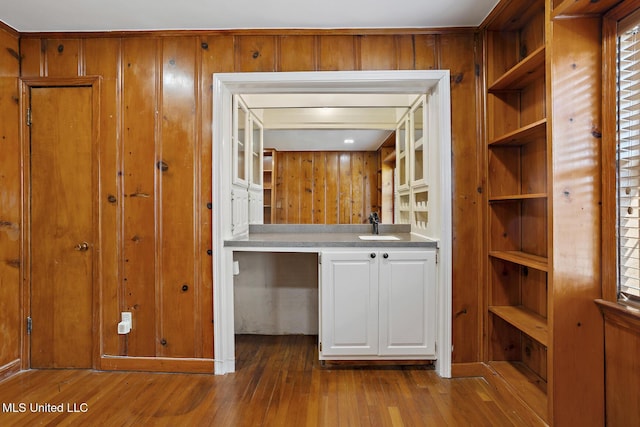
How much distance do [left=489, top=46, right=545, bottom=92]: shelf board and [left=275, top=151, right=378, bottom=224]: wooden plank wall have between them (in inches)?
45.9

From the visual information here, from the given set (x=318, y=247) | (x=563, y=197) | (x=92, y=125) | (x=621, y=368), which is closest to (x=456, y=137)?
(x=563, y=197)

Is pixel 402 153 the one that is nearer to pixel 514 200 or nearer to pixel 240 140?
pixel 514 200

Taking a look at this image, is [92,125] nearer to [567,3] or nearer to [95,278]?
[95,278]

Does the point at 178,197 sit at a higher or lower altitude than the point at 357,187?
lower

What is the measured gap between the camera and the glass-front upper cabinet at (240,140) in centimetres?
247

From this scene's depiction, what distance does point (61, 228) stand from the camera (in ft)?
7.63

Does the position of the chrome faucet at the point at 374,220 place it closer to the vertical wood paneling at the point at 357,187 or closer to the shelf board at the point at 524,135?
the vertical wood paneling at the point at 357,187

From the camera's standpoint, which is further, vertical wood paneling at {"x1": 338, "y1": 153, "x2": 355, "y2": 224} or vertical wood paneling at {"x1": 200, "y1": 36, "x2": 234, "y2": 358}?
vertical wood paneling at {"x1": 338, "y1": 153, "x2": 355, "y2": 224}

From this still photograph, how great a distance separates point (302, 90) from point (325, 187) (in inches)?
37.8

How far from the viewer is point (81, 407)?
1899mm

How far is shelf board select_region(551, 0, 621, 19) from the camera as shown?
1449 mm

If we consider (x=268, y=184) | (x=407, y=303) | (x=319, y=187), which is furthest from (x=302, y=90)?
(x=407, y=303)

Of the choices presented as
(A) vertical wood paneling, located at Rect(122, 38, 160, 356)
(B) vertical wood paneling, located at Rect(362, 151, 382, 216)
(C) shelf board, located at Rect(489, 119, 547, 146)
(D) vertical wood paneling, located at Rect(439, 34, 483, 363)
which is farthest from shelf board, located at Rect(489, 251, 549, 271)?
(A) vertical wood paneling, located at Rect(122, 38, 160, 356)

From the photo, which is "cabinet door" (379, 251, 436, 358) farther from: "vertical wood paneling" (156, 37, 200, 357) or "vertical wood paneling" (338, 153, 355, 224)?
"vertical wood paneling" (156, 37, 200, 357)
